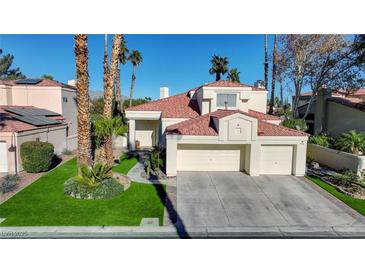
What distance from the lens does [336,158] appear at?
16641mm

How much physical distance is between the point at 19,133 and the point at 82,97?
5.87 metres

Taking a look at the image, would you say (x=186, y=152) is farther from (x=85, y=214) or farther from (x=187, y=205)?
(x=85, y=214)

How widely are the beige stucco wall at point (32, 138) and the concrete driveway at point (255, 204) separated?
1050 centimetres

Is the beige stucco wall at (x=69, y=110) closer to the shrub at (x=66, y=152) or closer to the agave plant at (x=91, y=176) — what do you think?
the shrub at (x=66, y=152)

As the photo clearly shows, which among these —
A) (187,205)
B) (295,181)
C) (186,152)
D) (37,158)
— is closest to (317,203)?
(295,181)

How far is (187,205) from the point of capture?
414 inches

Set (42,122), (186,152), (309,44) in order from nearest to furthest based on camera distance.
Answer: (186,152) < (42,122) < (309,44)

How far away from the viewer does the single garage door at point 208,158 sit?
15.7 m

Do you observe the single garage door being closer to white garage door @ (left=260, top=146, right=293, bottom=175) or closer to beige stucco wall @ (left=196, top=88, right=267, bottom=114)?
white garage door @ (left=260, top=146, right=293, bottom=175)

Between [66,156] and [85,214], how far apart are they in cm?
1212

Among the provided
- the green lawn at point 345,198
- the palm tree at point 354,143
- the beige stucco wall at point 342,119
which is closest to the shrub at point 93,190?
the green lawn at point 345,198

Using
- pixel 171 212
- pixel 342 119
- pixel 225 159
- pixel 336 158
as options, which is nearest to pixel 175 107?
pixel 225 159

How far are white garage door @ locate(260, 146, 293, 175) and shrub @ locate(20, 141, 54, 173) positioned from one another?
14.4m
